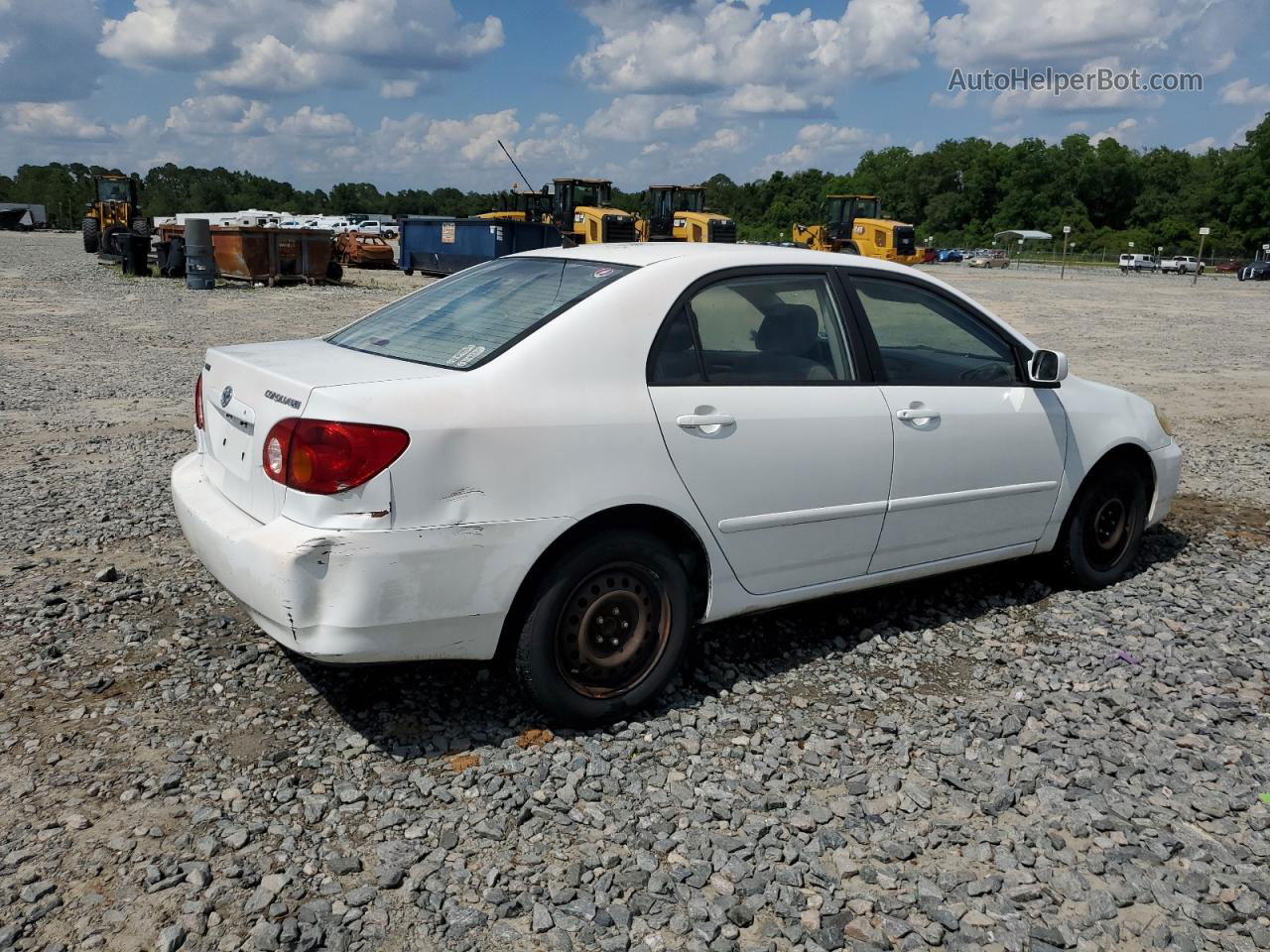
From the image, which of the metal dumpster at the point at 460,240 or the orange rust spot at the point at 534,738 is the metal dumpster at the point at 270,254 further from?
the orange rust spot at the point at 534,738

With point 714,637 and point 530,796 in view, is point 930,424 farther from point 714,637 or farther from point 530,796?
point 530,796

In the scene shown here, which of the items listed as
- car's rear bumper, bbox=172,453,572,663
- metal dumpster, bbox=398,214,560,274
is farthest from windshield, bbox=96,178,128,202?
car's rear bumper, bbox=172,453,572,663

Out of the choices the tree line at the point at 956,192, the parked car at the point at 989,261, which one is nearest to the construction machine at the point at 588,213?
the parked car at the point at 989,261

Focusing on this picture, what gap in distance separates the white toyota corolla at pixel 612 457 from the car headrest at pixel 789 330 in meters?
0.01

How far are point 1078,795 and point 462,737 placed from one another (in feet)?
6.76

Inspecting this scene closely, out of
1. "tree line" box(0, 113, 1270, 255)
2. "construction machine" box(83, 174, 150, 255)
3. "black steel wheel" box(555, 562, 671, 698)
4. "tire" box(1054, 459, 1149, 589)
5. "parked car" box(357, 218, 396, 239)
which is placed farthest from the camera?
"tree line" box(0, 113, 1270, 255)

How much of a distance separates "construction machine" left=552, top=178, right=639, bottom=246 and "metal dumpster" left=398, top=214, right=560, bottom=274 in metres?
1.13

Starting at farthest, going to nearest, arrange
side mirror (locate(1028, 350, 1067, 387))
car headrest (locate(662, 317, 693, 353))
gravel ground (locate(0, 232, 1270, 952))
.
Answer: side mirror (locate(1028, 350, 1067, 387)) < car headrest (locate(662, 317, 693, 353)) < gravel ground (locate(0, 232, 1270, 952))

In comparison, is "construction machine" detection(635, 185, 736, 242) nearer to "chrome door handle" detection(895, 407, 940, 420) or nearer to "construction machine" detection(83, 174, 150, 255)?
"construction machine" detection(83, 174, 150, 255)

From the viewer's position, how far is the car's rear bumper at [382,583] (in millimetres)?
3176

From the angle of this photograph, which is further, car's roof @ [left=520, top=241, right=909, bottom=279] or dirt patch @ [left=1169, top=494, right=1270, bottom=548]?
dirt patch @ [left=1169, top=494, right=1270, bottom=548]

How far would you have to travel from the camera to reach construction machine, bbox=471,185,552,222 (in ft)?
113

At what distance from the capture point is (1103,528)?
5.41 m

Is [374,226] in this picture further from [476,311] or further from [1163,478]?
[476,311]
